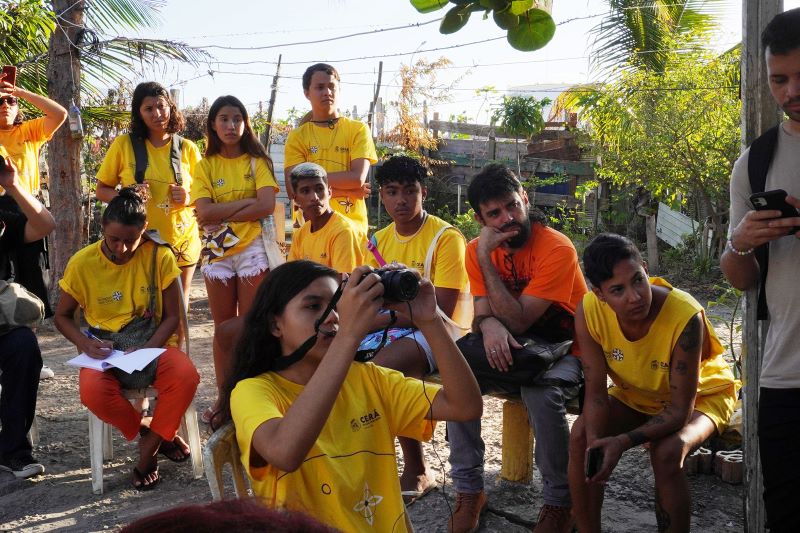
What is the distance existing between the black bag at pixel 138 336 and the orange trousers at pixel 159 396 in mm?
38

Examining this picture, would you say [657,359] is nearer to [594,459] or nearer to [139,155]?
[594,459]

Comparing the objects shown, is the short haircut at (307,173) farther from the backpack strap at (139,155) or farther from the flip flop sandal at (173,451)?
the flip flop sandal at (173,451)

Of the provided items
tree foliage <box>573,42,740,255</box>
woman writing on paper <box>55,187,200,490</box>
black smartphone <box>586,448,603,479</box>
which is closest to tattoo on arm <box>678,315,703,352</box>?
black smartphone <box>586,448,603,479</box>

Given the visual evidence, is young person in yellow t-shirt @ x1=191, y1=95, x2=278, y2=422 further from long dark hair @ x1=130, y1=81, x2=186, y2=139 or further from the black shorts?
the black shorts

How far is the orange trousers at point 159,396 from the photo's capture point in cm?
434

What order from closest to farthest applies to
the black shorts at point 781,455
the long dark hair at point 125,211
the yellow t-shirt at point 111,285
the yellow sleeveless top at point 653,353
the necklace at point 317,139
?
the black shorts at point 781,455
the yellow sleeveless top at point 653,353
the long dark hair at point 125,211
the yellow t-shirt at point 111,285
the necklace at point 317,139

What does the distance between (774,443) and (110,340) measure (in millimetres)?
3405

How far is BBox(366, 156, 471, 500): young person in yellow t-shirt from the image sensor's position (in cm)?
412

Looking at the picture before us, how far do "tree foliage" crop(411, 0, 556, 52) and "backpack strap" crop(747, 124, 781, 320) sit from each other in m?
1.01

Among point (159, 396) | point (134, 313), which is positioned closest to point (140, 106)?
point (134, 313)

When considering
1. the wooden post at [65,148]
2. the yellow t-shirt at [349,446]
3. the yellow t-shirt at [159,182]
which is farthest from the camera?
the wooden post at [65,148]

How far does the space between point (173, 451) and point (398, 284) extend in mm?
2906

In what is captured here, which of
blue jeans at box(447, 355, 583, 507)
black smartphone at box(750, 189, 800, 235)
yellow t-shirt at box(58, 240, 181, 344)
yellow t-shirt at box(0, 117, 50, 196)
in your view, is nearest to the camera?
black smartphone at box(750, 189, 800, 235)

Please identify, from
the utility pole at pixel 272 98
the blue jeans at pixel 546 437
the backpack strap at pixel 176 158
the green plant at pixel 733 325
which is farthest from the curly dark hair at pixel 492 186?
the utility pole at pixel 272 98
